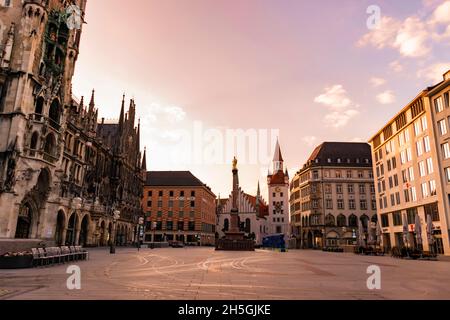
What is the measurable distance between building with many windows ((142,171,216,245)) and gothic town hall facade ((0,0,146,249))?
3843 centimetres

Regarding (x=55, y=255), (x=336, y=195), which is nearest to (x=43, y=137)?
(x=55, y=255)

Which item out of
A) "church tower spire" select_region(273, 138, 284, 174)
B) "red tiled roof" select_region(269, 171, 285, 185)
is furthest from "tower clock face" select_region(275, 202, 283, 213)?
"church tower spire" select_region(273, 138, 284, 174)

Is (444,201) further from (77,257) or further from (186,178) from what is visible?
(186,178)

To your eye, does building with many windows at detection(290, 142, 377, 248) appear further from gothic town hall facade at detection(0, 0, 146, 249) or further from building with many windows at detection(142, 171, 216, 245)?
gothic town hall facade at detection(0, 0, 146, 249)

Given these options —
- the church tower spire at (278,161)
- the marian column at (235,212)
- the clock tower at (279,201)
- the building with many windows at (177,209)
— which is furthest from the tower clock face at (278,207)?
the marian column at (235,212)

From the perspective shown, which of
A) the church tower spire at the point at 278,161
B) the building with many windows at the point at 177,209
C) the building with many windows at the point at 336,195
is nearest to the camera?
the building with many windows at the point at 336,195

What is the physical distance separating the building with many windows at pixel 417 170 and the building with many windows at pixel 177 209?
49002mm

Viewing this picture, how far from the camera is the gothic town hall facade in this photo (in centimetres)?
2859

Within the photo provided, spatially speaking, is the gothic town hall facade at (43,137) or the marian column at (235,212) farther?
the marian column at (235,212)

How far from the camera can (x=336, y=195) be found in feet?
245

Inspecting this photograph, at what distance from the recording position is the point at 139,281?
11.4 meters

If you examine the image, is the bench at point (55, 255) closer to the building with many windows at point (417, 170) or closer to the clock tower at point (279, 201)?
the building with many windows at point (417, 170)

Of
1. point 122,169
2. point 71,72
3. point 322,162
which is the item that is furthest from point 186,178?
point 71,72

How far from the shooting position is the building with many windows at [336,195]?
235ft
